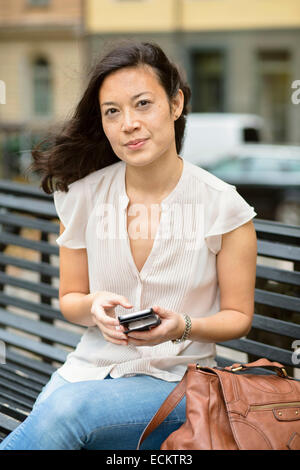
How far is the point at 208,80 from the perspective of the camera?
22031 mm

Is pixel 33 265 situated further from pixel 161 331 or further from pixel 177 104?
pixel 161 331

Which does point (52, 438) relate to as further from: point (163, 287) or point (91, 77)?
point (91, 77)

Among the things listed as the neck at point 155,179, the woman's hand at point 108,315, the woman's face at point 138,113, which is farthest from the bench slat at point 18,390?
the woman's face at point 138,113

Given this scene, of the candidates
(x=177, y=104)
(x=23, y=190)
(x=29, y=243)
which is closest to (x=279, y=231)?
(x=177, y=104)

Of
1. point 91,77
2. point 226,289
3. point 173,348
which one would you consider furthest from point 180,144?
point 173,348

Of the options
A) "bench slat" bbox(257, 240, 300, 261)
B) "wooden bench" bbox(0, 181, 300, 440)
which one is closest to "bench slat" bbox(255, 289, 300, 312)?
"wooden bench" bbox(0, 181, 300, 440)

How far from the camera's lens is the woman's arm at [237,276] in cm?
197

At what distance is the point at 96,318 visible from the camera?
1.84 m

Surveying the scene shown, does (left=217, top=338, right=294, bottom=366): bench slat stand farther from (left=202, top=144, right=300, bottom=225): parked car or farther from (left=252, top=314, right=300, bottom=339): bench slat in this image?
(left=202, top=144, right=300, bottom=225): parked car

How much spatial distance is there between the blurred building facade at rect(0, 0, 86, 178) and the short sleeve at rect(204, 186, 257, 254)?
21532 mm

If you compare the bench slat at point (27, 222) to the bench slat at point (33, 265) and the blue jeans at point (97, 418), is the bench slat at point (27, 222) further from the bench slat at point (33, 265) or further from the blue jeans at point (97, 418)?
the blue jeans at point (97, 418)

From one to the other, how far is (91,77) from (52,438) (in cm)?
105

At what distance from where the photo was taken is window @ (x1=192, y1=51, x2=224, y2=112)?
21750 millimetres

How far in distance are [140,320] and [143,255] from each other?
0.36m
